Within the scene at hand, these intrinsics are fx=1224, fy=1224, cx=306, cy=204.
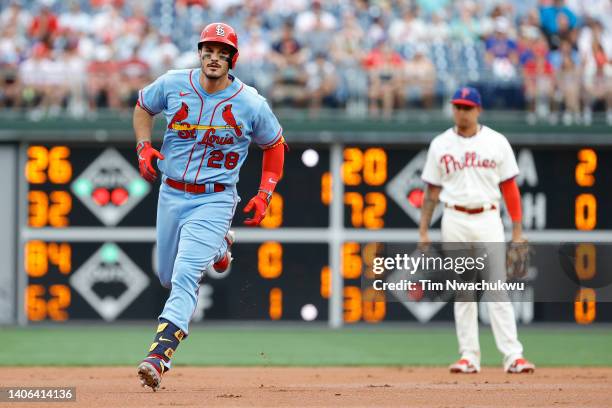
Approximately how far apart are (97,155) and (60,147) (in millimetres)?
456

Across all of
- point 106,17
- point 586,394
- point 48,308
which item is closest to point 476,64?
point 106,17

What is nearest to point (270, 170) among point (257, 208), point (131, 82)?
point (257, 208)

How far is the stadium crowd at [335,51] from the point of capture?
50.1 feet

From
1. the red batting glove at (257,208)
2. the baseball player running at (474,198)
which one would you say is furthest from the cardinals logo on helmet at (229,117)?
the baseball player running at (474,198)

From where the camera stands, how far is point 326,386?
8641 millimetres

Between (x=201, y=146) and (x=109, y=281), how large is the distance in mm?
7392

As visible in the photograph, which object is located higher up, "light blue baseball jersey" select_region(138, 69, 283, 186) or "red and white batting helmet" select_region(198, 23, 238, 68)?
"red and white batting helmet" select_region(198, 23, 238, 68)

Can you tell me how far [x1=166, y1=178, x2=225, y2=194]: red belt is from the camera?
7.86m

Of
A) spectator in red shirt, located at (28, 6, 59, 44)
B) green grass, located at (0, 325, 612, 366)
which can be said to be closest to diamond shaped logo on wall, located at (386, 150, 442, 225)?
green grass, located at (0, 325, 612, 366)

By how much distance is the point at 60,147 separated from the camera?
14953 mm

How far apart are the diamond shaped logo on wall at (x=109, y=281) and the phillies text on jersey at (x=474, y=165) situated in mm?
5912

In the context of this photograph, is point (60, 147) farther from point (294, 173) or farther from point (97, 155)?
point (294, 173)

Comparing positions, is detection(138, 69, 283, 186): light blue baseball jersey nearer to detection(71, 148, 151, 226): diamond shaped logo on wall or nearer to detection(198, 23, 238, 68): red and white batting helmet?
detection(198, 23, 238, 68): red and white batting helmet

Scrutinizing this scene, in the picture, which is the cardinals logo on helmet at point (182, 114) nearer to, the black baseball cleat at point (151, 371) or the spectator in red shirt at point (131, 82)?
the black baseball cleat at point (151, 371)
